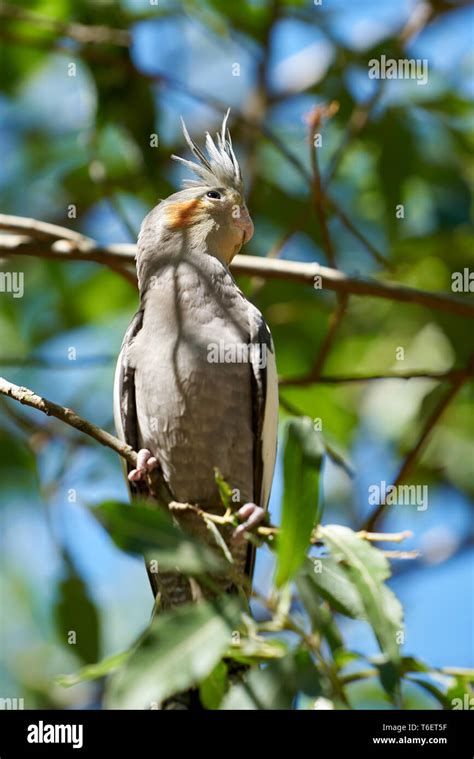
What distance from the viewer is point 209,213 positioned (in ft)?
14.7

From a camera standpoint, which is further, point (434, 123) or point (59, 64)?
point (59, 64)

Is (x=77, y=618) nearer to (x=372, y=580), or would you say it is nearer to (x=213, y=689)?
(x=213, y=689)

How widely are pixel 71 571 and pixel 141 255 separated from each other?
167cm

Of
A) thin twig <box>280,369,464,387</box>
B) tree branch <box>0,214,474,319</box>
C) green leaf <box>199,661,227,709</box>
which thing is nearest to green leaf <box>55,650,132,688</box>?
green leaf <box>199,661,227,709</box>

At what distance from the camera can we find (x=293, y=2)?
6070mm

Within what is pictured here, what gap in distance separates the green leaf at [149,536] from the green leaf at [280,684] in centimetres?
38

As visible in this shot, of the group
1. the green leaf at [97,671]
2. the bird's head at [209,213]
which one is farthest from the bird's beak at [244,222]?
the green leaf at [97,671]

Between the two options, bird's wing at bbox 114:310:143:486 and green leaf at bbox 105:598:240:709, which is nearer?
green leaf at bbox 105:598:240:709

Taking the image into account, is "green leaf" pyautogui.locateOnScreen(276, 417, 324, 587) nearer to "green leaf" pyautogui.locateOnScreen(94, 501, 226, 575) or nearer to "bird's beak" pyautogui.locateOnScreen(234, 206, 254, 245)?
"green leaf" pyautogui.locateOnScreen(94, 501, 226, 575)

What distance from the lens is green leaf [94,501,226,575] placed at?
2.52 m

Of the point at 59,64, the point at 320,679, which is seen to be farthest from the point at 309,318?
the point at 320,679

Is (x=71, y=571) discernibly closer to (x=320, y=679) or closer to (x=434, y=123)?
(x=320, y=679)

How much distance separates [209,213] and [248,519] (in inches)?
68.3

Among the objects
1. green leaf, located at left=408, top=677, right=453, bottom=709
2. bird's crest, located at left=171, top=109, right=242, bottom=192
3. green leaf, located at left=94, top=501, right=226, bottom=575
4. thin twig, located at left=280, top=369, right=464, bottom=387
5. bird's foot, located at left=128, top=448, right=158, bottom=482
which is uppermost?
bird's crest, located at left=171, top=109, right=242, bottom=192
